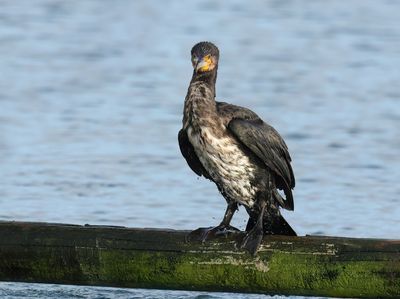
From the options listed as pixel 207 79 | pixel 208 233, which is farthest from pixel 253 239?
pixel 207 79

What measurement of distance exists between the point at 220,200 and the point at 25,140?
8.29ft

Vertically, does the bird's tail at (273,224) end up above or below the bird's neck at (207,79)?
below

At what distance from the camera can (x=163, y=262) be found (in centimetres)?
689

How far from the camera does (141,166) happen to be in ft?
39.3

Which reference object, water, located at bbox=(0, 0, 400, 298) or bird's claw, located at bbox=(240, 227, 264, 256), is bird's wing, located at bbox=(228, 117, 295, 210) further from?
water, located at bbox=(0, 0, 400, 298)

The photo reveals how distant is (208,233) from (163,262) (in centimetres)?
41

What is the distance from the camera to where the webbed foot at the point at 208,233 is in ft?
22.9

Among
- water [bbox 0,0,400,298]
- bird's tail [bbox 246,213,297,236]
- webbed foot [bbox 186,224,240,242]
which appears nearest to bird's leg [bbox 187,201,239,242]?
webbed foot [bbox 186,224,240,242]

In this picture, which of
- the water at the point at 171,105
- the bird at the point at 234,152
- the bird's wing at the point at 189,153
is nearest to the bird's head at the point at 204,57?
the bird at the point at 234,152

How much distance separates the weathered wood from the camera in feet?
22.3

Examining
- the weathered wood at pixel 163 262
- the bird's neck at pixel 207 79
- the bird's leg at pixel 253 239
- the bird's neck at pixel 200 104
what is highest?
the bird's neck at pixel 207 79

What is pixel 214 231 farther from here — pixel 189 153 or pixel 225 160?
pixel 189 153

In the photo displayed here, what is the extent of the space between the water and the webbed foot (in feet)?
3.52

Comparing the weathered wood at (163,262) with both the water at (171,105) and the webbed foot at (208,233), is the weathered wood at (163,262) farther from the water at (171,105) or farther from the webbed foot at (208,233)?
the water at (171,105)
